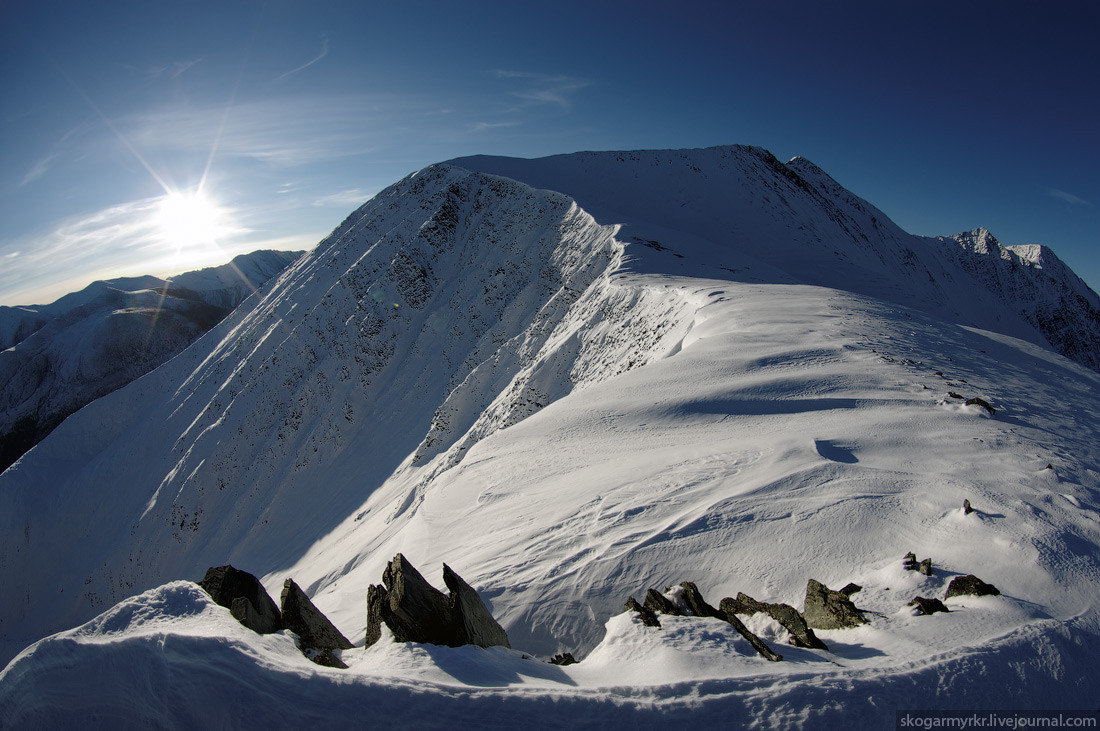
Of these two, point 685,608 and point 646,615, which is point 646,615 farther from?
point 685,608

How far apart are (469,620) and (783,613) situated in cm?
324

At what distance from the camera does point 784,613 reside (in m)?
4.89

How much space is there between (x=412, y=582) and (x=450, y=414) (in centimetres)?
2411

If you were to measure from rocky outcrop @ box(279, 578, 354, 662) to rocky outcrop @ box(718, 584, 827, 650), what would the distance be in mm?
4338

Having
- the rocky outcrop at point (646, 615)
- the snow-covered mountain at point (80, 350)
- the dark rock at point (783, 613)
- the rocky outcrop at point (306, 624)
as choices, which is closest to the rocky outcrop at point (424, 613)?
the rocky outcrop at point (306, 624)

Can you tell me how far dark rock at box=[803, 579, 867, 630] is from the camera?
4.67 m

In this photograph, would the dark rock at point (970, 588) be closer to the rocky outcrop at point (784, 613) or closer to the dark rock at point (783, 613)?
the rocky outcrop at point (784, 613)

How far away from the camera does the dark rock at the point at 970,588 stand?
4.56 m

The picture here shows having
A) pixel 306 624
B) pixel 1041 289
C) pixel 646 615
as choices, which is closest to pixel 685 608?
pixel 646 615

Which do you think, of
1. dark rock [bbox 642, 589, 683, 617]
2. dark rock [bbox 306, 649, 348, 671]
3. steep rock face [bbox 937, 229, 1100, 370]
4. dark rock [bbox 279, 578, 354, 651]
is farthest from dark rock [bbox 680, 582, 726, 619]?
steep rock face [bbox 937, 229, 1100, 370]

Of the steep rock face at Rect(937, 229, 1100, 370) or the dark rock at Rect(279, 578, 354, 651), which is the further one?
the steep rock face at Rect(937, 229, 1100, 370)

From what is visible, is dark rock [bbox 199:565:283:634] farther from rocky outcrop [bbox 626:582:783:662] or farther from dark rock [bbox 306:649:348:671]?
rocky outcrop [bbox 626:582:783:662]

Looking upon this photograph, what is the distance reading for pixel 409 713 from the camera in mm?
3268

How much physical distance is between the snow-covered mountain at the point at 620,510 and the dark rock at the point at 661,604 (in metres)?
0.56
